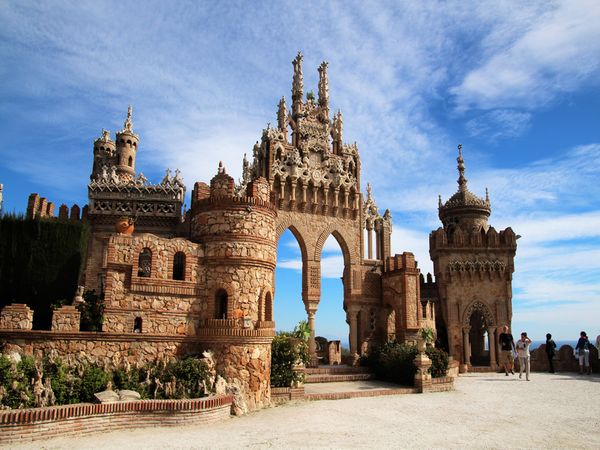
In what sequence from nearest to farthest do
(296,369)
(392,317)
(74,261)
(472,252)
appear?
(74,261) → (296,369) → (392,317) → (472,252)

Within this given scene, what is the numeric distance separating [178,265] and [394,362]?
10.2m

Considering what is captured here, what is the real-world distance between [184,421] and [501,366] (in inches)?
806

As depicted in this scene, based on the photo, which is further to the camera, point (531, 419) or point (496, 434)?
point (531, 419)

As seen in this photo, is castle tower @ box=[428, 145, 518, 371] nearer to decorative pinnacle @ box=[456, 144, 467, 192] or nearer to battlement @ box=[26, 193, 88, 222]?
decorative pinnacle @ box=[456, 144, 467, 192]

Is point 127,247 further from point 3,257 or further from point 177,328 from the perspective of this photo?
point 3,257

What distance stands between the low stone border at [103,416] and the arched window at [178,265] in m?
4.25

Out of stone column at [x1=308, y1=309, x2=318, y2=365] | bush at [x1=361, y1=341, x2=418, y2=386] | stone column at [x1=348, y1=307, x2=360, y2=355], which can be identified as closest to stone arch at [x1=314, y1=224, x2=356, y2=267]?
stone column at [x1=348, y1=307, x2=360, y2=355]

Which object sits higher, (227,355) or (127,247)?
(127,247)

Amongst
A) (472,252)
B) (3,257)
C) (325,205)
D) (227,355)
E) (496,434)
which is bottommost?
(496,434)

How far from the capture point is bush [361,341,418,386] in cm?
2014

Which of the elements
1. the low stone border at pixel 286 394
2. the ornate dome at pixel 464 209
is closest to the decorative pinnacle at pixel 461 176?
the ornate dome at pixel 464 209

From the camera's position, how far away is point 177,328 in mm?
15031

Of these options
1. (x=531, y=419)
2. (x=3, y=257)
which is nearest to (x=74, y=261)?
(x=3, y=257)

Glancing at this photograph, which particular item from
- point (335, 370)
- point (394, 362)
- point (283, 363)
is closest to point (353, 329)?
point (335, 370)
